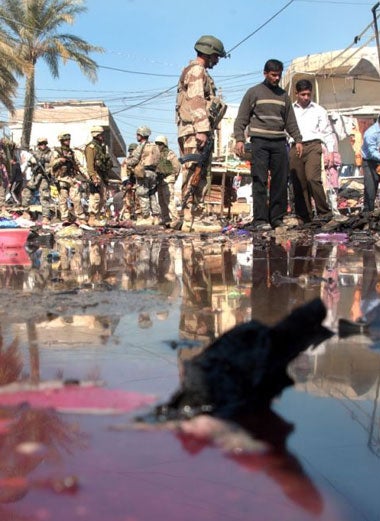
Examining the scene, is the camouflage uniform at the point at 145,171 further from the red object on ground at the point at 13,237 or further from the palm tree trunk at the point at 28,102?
the palm tree trunk at the point at 28,102

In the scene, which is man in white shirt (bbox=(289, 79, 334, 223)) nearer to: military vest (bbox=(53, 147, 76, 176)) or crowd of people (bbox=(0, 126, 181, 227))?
crowd of people (bbox=(0, 126, 181, 227))

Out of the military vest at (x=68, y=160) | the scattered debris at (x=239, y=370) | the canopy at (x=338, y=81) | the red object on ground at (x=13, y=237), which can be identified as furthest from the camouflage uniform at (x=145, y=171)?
the scattered debris at (x=239, y=370)

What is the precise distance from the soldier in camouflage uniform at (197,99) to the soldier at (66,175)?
502cm

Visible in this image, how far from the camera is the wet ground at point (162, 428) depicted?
103 centimetres

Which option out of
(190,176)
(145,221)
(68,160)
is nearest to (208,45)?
(190,176)

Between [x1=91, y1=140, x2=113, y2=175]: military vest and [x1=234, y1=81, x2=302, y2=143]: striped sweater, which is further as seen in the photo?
[x1=91, y1=140, x2=113, y2=175]: military vest

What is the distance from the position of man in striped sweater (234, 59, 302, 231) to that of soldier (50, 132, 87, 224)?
5.70 metres

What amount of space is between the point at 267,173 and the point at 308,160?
3.26ft

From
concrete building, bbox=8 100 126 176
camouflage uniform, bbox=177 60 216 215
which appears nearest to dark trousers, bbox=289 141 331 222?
camouflage uniform, bbox=177 60 216 215

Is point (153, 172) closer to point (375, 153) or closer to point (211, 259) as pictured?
point (375, 153)

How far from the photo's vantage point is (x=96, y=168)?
1170 centimetres

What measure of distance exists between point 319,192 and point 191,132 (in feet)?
6.21

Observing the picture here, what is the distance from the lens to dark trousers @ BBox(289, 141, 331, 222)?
776 centimetres

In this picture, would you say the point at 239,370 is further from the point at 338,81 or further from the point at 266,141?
the point at 338,81
